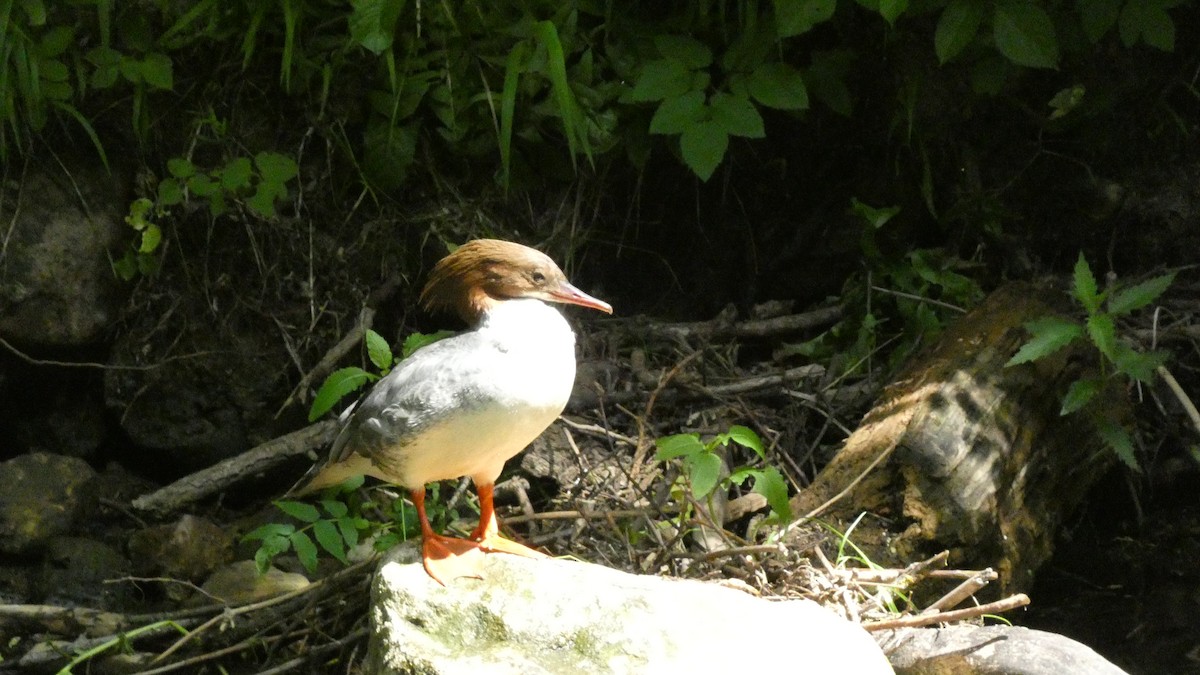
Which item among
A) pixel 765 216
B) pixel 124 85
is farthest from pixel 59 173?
pixel 765 216

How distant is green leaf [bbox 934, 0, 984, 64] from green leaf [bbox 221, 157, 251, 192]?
6.63 feet

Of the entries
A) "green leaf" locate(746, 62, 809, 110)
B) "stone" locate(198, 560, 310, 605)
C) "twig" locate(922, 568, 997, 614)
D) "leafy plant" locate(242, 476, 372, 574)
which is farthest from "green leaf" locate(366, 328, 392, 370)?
"twig" locate(922, 568, 997, 614)

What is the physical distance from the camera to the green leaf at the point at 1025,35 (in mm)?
3375

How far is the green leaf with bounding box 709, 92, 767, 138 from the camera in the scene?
3.44 meters

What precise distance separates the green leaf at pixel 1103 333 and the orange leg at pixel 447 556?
1.63 m

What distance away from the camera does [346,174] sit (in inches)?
150

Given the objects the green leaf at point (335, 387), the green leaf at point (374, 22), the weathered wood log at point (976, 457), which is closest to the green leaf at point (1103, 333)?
the weathered wood log at point (976, 457)

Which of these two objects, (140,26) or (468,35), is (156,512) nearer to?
(140,26)

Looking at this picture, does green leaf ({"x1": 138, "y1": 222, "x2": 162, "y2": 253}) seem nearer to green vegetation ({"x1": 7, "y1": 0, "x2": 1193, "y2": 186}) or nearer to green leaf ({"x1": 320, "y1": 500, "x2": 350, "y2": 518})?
green vegetation ({"x1": 7, "y1": 0, "x2": 1193, "y2": 186})

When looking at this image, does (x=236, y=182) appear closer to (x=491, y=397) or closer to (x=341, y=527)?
(x=341, y=527)

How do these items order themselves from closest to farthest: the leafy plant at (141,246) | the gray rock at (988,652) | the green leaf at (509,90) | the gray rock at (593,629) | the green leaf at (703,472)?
1. the gray rock at (593,629)
2. the gray rock at (988,652)
3. the green leaf at (703,472)
4. the green leaf at (509,90)
5. the leafy plant at (141,246)

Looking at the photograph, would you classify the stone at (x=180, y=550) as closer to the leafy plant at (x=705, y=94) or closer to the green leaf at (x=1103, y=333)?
the leafy plant at (x=705, y=94)

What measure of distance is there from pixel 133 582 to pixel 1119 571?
111 inches

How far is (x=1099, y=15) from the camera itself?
346 cm
